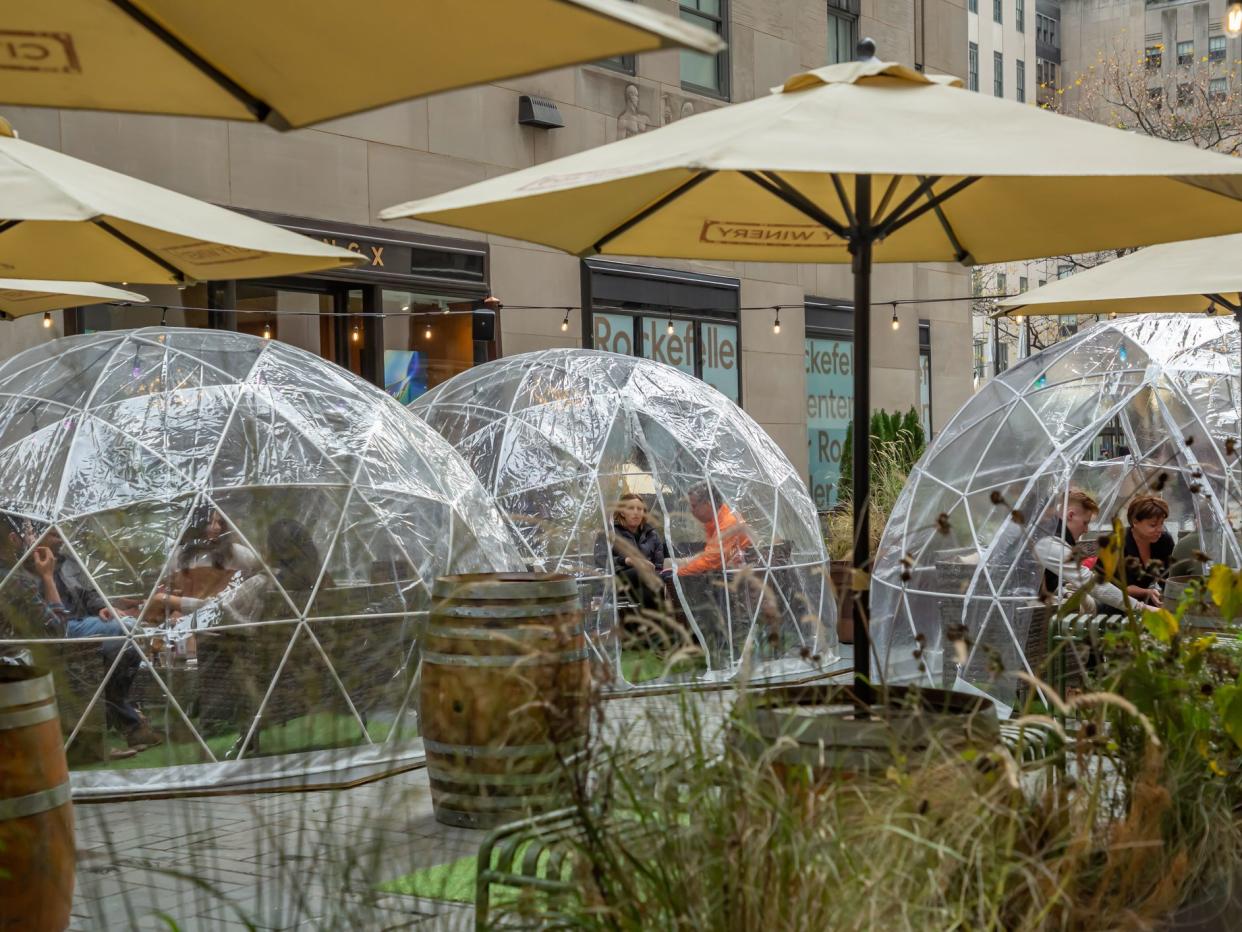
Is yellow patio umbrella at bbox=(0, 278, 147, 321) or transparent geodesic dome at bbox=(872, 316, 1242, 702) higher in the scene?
yellow patio umbrella at bbox=(0, 278, 147, 321)

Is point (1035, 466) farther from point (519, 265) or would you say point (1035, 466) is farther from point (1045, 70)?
point (1045, 70)

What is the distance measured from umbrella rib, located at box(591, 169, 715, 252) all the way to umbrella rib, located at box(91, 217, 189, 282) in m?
2.68

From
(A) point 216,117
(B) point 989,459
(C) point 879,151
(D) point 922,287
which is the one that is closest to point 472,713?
(A) point 216,117

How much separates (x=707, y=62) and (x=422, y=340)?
261 inches

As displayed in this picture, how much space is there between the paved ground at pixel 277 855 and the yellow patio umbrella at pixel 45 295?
3776 mm

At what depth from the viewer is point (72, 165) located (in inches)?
272

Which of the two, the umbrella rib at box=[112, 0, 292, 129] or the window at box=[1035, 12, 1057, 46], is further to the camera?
the window at box=[1035, 12, 1057, 46]

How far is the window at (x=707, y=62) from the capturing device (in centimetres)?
1981

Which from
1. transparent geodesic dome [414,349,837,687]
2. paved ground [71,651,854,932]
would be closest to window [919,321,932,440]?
transparent geodesic dome [414,349,837,687]

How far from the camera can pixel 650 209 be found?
6125 mm

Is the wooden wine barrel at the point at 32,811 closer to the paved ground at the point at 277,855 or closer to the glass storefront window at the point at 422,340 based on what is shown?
the paved ground at the point at 277,855

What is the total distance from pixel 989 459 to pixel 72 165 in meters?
6.27

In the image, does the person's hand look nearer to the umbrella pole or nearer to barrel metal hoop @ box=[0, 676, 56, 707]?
barrel metal hoop @ box=[0, 676, 56, 707]

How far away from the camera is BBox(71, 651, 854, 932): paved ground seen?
3.16 m
